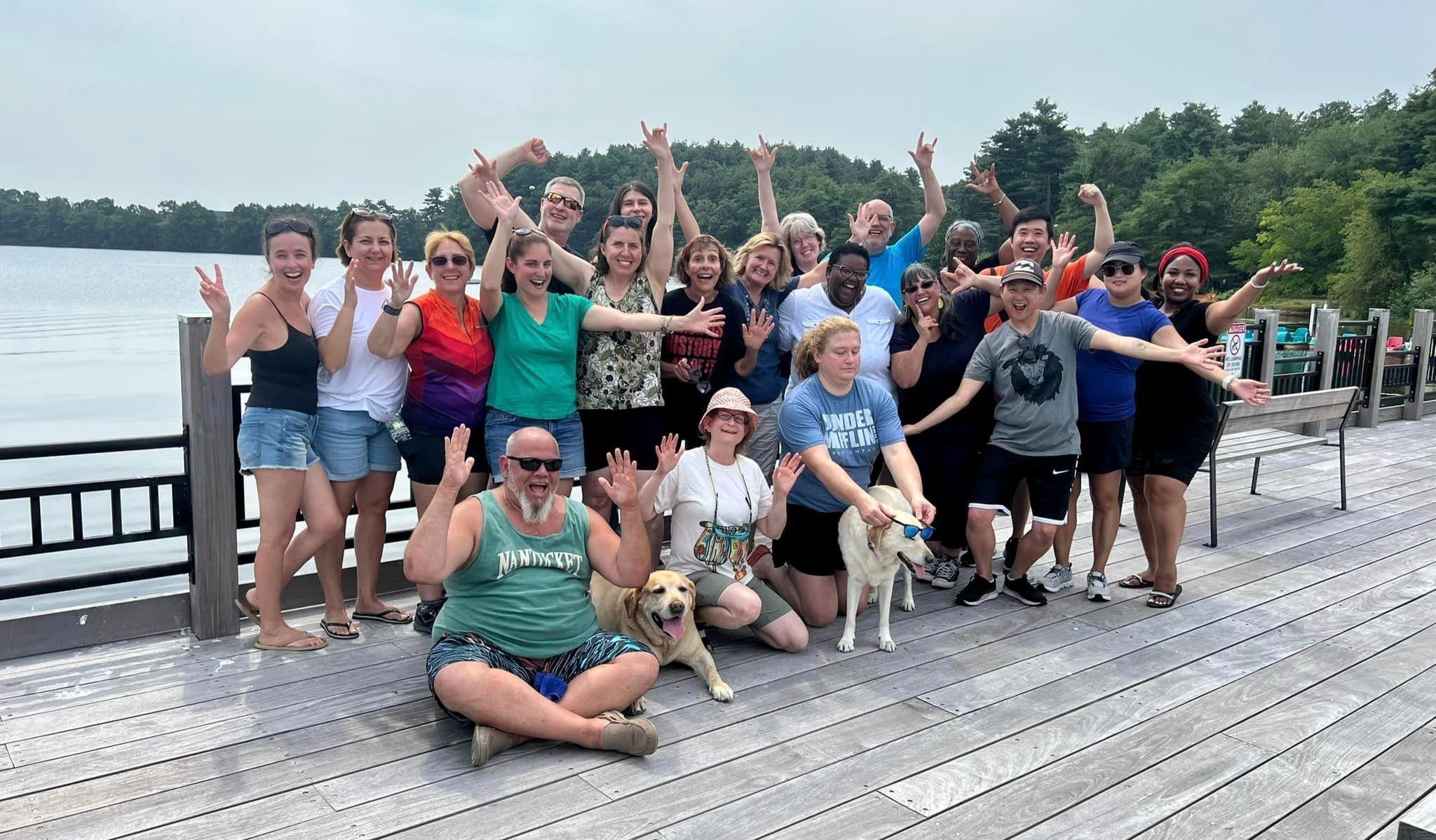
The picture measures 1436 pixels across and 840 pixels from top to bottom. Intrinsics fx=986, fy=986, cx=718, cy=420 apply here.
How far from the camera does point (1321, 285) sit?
50.2 m

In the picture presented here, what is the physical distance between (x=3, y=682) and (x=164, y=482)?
0.84 m

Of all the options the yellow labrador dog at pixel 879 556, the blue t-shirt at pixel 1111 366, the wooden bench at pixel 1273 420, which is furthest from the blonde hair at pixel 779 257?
the wooden bench at pixel 1273 420

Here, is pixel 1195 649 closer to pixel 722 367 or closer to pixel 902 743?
pixel 902 743

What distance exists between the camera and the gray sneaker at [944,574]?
494 centimetres

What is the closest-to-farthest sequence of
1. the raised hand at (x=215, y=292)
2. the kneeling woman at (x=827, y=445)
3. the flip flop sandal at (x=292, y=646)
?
1. the raised hand at (x=215, y=292)
2. the flip flop sandal at (x=292, y=646)
3. the kneeling woman at (x=827, y=445)

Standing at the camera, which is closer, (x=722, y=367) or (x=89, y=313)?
(x=722, y=367)

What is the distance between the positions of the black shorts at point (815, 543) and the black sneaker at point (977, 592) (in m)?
0.73

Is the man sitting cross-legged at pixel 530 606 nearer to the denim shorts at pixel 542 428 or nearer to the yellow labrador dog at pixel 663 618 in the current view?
the yellow labrador dog at pixel 663 618

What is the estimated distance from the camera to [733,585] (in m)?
3.84

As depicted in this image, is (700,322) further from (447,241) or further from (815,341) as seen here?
(447,241)

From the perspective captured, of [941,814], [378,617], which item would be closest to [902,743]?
[941,814]

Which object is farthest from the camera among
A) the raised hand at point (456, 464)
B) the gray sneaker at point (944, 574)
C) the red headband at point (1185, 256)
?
the gray sneaker at point (944, 574)

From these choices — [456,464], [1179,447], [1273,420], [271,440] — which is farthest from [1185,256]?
[271,440]

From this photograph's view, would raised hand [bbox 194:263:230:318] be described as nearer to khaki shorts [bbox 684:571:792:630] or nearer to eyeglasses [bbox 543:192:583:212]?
eyeglasses [bbox 543:192:583:212]
